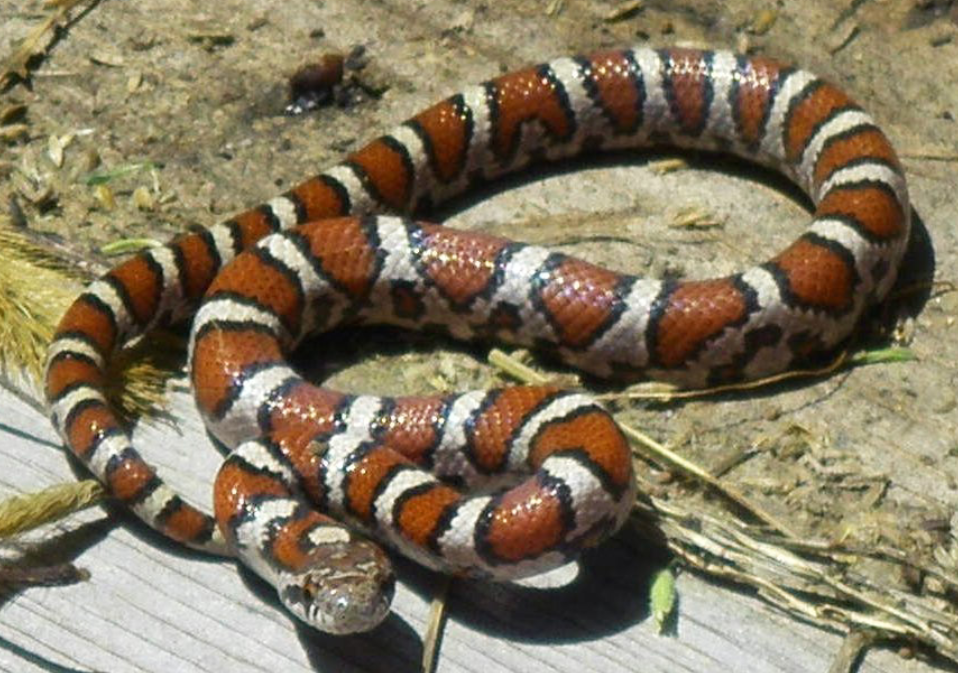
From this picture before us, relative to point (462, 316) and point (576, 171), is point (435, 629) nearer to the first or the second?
point (462, 316)

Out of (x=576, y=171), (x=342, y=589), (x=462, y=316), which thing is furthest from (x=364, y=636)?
(x=576, y=171)

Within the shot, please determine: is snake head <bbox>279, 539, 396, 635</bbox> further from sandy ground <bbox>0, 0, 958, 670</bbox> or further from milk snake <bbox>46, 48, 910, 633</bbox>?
sandy ground <bbox>0, 0, 958, 670</bbox>

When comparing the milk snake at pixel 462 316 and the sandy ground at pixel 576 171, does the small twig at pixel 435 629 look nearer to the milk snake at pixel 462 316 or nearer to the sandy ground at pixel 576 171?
the milk snake at pixel 462 316

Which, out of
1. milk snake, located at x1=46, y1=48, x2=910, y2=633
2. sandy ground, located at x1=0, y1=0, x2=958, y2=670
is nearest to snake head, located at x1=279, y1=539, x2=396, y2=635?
milk snake, located at x1=46, y1=48, x2=910, y2=633

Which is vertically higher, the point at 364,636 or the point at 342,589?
the point at 342,589

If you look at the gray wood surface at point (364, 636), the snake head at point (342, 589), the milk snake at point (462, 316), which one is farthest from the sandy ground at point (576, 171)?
the snake head at point (342, 589)

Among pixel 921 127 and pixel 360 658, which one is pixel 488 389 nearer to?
pixel 360 658

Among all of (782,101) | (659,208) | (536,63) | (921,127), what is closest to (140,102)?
(536,63)
